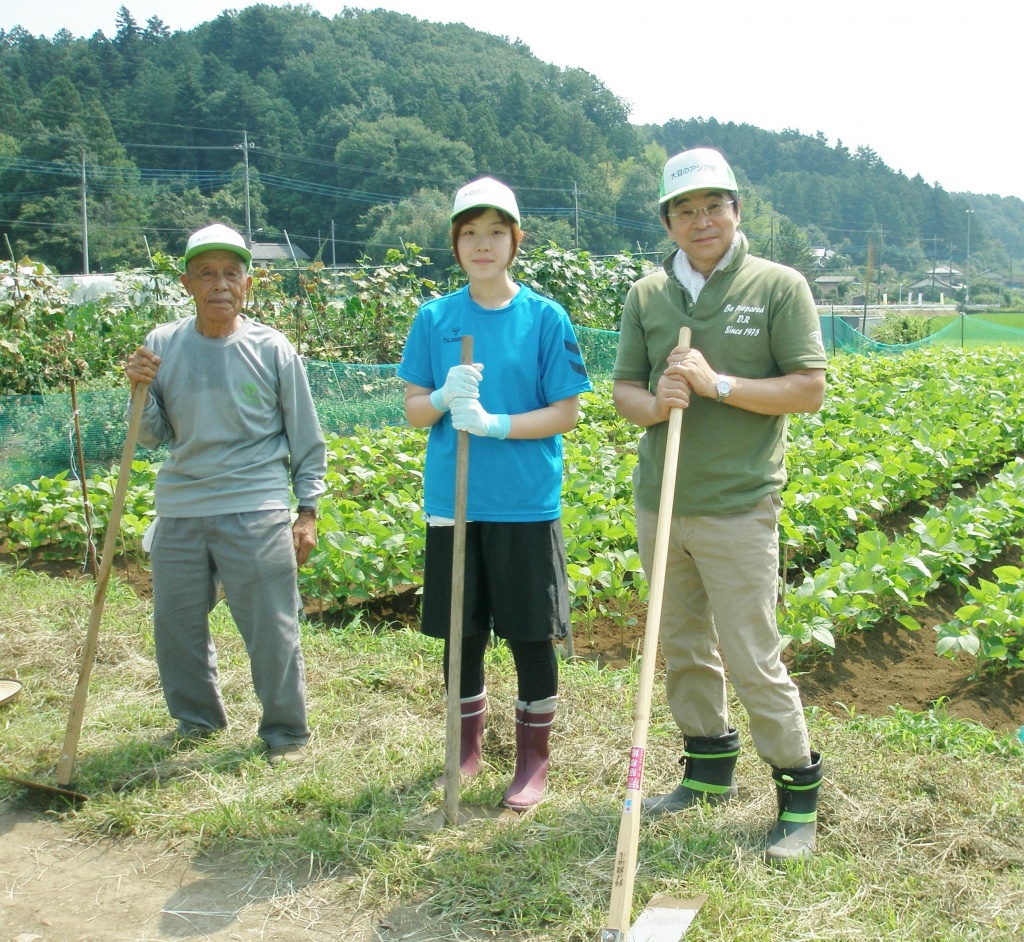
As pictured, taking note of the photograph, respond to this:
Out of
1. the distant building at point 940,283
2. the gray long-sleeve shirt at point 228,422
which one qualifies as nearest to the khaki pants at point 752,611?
the gray long-sleeve shirt at point 228,422

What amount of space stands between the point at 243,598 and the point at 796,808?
180 centimetres

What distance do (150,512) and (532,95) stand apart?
64.3 metres

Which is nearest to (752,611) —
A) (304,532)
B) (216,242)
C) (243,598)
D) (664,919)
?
(664,919)

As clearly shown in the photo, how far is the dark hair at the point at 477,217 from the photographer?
112 inches

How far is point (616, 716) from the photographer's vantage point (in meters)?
3.57

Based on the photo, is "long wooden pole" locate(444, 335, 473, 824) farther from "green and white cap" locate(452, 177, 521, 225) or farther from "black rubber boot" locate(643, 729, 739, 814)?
"black rubber boot" locate(643, 729, 739, 814)

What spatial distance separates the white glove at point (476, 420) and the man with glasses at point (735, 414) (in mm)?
Answer: 357

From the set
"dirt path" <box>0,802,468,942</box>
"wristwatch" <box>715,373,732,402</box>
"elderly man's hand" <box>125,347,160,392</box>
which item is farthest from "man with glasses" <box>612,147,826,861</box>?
"elderly man's hand" <box>125,347,160,392</box>

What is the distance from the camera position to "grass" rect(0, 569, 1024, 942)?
246 centimetres

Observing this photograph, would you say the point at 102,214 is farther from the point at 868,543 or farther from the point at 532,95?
the point at 868,543

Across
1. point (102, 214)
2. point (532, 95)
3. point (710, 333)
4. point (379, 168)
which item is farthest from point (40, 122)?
point (710, 333)

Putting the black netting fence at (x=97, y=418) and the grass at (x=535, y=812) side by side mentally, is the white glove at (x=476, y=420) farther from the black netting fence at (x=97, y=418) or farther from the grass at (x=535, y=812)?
the black netting fence at (x=97, y=418)

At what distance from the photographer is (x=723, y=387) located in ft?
8.45

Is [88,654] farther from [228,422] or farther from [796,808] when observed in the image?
[796,808]
